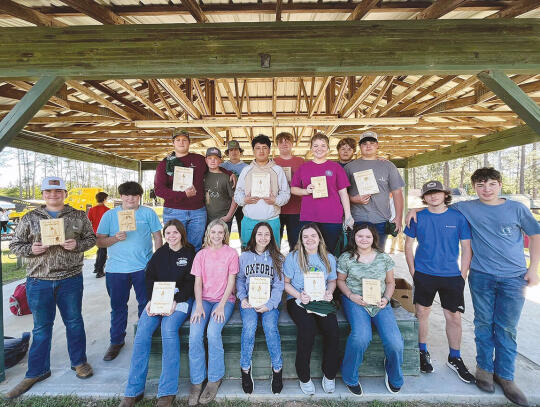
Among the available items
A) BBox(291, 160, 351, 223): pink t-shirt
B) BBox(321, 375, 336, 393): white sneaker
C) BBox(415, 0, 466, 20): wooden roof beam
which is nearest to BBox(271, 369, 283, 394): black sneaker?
BBox(321, 375, 336, 393): white sneaker

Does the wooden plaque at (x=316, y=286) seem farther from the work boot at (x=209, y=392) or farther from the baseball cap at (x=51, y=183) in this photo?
the baseball cap at (x=51, y=183)

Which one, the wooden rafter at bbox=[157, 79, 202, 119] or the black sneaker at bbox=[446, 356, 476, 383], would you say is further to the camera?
the wooden rafter at bbox=[157, 79, 202, 119]

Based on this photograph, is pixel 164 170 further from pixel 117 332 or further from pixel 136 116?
pixel 136 116

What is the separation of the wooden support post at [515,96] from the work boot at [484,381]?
6.83 ft

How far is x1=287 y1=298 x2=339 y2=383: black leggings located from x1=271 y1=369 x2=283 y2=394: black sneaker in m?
0.16

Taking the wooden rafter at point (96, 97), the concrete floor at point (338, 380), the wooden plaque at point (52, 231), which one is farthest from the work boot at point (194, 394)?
the wooden rafter at point (96, 97)

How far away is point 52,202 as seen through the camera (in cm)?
236

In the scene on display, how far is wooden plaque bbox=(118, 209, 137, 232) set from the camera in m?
2.62

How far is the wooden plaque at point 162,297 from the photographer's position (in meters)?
2.29

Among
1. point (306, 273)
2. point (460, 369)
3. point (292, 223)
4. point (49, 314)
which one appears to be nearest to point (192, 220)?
point (292, 223)

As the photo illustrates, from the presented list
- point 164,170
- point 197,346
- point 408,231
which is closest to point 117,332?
point 197,346

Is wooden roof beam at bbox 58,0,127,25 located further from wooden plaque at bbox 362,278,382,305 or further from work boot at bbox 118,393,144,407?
wooden plaque at bbox 362,278,382,305

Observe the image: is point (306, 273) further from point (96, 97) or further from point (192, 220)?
point (96, 97)

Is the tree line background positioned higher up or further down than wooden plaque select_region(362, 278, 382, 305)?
higher up
